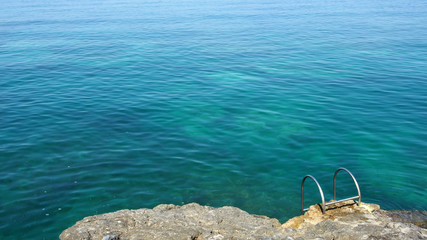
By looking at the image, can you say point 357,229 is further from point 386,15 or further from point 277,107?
point 386,15

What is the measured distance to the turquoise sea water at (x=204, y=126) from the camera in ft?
44.0

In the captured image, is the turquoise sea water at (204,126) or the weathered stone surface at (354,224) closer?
the weathered stone surface at (354,224)

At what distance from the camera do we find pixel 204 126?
19.4 meters

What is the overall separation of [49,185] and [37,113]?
29.5 ft

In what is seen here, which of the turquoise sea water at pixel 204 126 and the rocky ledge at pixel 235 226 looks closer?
the rocky ledge at pixel 235 226

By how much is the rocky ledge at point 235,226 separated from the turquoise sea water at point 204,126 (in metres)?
2.73

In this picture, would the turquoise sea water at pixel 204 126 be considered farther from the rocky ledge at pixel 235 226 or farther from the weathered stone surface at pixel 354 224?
the rocky ledge at pixel 235 226

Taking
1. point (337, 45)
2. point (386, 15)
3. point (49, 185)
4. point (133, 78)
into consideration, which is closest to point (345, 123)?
point (49, 185)

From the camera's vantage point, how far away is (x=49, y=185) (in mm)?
13719

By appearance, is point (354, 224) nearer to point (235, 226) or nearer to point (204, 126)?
point (235, 226)

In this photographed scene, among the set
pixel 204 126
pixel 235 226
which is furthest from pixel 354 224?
pixel 204 126

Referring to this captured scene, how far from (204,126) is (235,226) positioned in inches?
419

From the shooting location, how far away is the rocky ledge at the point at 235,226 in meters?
8.27

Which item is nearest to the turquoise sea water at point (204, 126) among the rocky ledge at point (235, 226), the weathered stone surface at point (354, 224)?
the weathered stone surface at point (354, 224)
